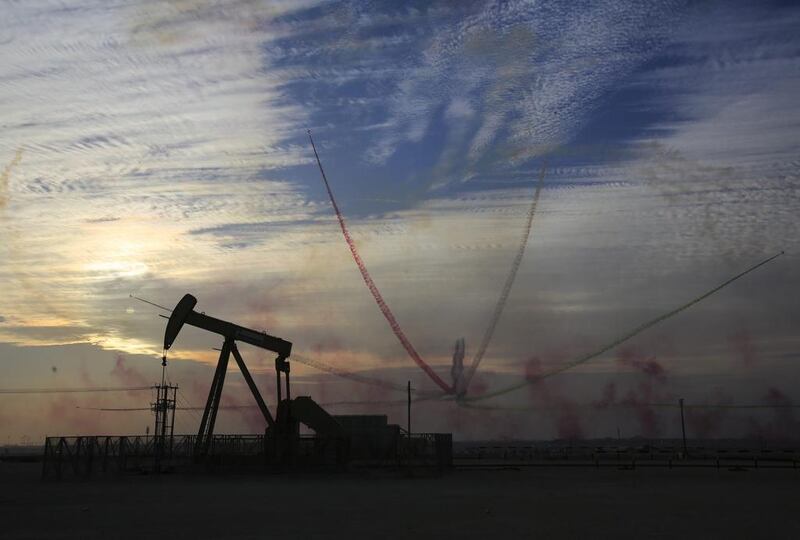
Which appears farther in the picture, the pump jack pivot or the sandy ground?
the pump jack pivot

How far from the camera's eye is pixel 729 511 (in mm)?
24953

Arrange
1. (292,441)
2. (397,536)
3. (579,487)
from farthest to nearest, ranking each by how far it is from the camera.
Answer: (292,441) → (579,487) → (397,536)

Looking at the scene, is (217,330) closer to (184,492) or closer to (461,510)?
(184,492)

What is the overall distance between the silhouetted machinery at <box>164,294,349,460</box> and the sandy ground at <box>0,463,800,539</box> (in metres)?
8.32

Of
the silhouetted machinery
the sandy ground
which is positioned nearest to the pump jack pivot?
the silhouetted machinery

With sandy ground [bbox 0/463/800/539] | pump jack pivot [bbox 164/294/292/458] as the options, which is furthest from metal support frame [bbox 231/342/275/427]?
sandy ground [bbox 0/463/800/539]

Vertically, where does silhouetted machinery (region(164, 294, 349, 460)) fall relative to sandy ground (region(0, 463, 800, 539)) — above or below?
above

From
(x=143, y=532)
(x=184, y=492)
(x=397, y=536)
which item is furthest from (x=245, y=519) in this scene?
(x=184, y=492)

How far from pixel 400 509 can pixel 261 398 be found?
2959cm

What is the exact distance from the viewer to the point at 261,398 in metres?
53.6

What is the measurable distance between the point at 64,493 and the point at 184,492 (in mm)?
5455

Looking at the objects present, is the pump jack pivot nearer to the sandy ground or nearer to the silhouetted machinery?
the silhouetted machinery

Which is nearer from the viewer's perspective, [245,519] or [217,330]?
[245,519]

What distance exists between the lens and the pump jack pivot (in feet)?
163
